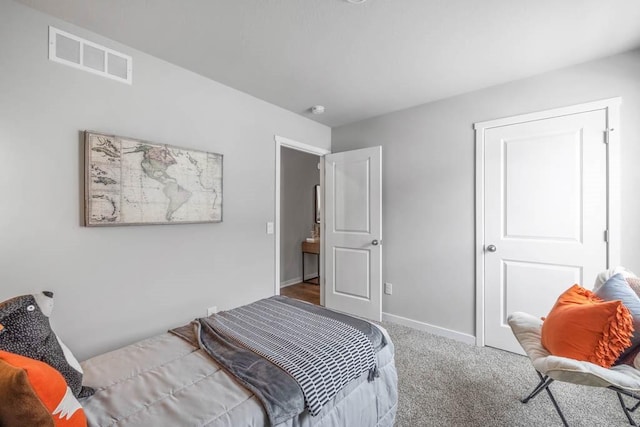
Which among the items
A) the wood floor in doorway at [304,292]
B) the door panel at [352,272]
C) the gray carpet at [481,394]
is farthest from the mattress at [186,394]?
the wood floor in doorway at [304,292]

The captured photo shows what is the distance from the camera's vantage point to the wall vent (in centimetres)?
172

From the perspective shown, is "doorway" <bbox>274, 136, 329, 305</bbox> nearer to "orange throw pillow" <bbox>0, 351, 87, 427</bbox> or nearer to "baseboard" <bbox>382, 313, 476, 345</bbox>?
"baseboard" <bbox>382, 313, 476, 345</bbox>

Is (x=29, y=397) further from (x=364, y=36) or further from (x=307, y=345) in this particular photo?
(x=364, y=36)

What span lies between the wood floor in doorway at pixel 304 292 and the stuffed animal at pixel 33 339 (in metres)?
3.11

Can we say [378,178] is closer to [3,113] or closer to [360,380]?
[360,380]

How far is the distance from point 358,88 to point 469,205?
5.16ft

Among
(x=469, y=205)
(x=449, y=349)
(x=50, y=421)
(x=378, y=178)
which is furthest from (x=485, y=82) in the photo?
(x=50, y=421)

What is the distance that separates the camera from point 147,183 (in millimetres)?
2066

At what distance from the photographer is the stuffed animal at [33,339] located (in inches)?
38.5

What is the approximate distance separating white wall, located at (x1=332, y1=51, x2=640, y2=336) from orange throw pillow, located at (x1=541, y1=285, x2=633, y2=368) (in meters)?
1.07

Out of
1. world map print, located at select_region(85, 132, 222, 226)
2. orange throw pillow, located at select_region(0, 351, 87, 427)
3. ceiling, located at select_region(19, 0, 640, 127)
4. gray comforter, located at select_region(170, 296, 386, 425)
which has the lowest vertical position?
gray comforter, located at select_region(170, 296, 386, 425)

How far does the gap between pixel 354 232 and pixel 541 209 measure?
1.83 meters

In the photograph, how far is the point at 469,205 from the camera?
9.11 feet

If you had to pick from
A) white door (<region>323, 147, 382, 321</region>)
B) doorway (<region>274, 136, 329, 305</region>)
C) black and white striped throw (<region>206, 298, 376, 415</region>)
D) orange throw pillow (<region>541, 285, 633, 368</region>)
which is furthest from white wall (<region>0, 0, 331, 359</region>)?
orange throw pillow (<region>541, 285, 633, 368</region>)
